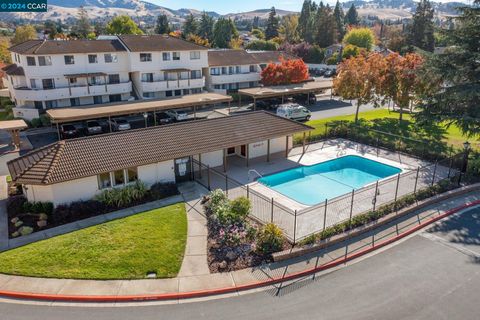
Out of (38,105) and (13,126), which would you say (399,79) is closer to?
(13,126)

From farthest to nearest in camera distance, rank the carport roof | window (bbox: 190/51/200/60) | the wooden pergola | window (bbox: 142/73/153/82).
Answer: window (bbox: 190/51/200/60), window (bbox: 142/73/153/82), the wooden pergola, the carport roof

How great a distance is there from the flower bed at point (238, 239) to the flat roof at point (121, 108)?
20.6 m


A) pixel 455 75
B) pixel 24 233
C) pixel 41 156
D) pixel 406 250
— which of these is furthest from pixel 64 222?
pixel 455 75

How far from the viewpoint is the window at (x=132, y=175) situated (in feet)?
75.2

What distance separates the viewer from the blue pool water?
82.9ft

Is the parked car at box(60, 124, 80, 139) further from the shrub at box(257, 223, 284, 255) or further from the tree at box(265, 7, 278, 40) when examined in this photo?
the tree at box(265, 7, 278, 40)

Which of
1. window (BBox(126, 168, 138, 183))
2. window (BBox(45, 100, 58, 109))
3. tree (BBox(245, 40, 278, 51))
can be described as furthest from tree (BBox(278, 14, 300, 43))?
window (BBox(126, 168, 138, 183))

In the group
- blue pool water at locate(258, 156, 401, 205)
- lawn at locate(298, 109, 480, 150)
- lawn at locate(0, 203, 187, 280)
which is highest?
lawn at locate(298, 109, 480, 150)

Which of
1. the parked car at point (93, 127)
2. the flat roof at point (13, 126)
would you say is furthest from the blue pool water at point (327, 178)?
the flat roof at point (13, 126)

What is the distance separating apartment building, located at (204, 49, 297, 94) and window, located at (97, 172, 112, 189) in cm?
3283

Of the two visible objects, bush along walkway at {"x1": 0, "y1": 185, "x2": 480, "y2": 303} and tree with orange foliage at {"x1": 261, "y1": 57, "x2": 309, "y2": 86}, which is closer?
bush along walkway at {"x1": 0, "y1": 185, "x2": 480, "y2": 303}

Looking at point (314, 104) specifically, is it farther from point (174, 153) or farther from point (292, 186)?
point (174, 153)

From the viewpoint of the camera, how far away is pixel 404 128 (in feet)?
128

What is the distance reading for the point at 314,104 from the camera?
52.1 m
